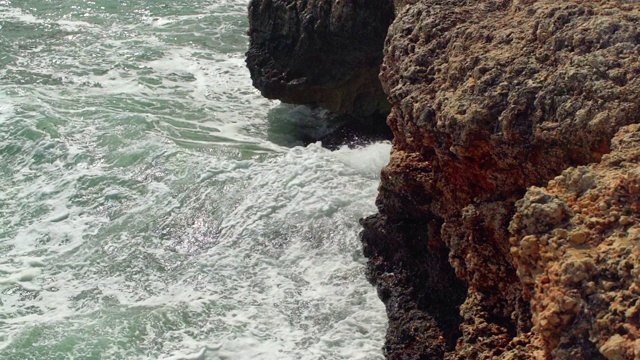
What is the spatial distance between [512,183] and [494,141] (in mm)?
377

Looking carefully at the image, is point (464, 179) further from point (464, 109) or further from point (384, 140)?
point (384, 140)

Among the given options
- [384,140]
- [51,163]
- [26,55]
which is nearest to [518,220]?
[384,140]

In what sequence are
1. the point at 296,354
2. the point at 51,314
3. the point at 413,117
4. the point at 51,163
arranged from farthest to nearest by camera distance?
the point at 51,163 → the point at 51,314 → the point at 296,354 → the point at 413,117

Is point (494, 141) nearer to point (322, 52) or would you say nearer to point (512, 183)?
point (512, 183)

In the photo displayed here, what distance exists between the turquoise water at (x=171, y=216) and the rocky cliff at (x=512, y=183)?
101 cm

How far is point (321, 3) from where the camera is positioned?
12.6m

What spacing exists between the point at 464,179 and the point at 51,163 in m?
7.61

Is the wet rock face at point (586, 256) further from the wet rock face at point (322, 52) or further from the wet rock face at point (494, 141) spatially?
the wet rock face at point (322, 52)

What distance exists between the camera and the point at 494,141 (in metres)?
6.34

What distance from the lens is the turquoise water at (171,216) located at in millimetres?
8484

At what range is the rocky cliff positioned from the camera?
16.2ft

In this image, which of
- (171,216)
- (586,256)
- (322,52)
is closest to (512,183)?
(586,256)

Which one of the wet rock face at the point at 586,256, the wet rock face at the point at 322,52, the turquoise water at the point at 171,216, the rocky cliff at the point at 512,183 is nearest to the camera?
the wet rock face at the point at 586,256

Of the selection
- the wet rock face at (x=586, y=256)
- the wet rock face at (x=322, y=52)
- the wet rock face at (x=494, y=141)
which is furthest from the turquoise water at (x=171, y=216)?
the wet rock face at (x=586, y=256)
